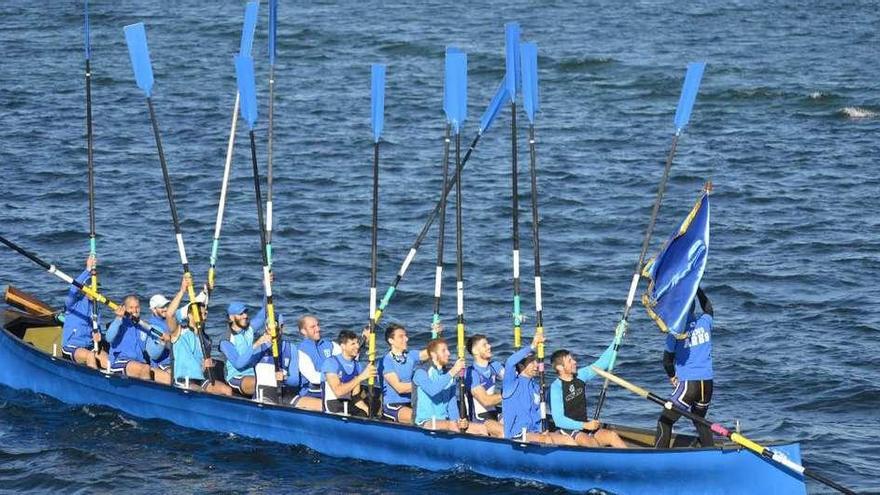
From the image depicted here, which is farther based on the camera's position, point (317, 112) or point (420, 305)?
point (317, 112)

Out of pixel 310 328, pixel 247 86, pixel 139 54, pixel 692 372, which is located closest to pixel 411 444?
pixel 310 328

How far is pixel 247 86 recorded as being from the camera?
21.8 metres

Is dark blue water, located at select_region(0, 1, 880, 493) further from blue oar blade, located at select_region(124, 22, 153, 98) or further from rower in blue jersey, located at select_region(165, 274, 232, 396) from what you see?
blue oar blade, located at select_region(124, 22, 153, 98)

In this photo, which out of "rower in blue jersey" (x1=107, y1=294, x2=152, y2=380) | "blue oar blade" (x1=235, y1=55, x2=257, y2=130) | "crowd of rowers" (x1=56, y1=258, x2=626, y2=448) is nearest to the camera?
"crowd of rowers" (x1=56, y1=258, x2=626, y2=448)

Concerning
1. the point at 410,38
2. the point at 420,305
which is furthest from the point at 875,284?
the point at 410,38

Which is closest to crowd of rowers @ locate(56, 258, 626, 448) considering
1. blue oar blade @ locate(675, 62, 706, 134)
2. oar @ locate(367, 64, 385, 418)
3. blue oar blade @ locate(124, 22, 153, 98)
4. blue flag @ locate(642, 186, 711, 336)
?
oar @ locate(367, 64, 385, 418)

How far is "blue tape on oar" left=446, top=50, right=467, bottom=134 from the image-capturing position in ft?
66.8

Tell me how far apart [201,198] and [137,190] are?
1.48 metres

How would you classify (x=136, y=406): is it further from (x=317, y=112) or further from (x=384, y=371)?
(x=317, y=112)

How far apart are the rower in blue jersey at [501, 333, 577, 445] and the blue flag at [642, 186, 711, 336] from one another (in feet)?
4.65

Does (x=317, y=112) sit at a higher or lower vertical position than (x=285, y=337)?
higher

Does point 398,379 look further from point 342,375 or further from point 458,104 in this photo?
point 458,104

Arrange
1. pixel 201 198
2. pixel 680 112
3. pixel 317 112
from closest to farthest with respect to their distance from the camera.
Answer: pixel 680 112
pixel 201 198
pixel 317 112

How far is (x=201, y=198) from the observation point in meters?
34.9
